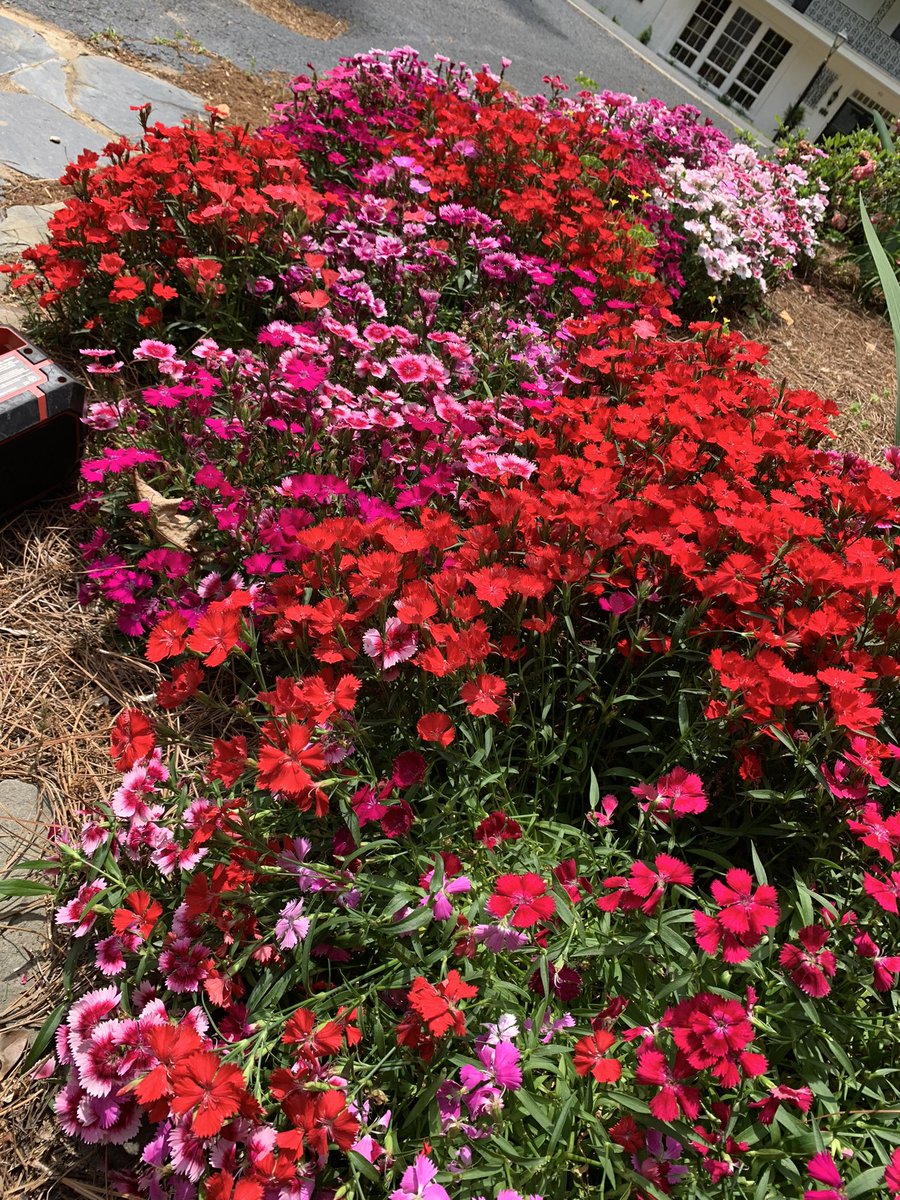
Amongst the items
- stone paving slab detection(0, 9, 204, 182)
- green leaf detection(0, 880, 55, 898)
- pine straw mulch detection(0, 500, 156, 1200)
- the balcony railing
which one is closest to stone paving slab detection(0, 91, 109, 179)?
stone paving slab detection(0, 9, 204, 182)

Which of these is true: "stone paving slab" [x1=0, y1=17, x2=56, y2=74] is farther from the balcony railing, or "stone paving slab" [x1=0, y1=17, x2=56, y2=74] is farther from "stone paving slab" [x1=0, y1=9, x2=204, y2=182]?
the balcony railing

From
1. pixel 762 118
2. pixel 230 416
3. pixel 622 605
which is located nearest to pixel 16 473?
pixel 230 416

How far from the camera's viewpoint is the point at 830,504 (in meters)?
2.27

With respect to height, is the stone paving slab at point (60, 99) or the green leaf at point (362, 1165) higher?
the green leaf at point (362, 1165)

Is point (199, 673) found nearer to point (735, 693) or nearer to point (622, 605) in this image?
point (622, 605)

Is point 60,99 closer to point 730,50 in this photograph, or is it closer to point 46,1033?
point 46,1033

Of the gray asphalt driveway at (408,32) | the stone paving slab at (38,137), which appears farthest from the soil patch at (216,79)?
the stone paving slab at (38,137)

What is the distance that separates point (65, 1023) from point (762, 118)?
2833 centimetres

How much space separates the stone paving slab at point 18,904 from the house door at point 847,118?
2797 cm

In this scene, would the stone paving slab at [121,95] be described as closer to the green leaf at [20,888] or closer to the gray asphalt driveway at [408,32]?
the gray asphalt driveway at [408,32]

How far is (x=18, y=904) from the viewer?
1.67 m

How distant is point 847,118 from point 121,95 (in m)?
26.0

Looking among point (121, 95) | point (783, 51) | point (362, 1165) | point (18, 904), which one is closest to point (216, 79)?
point (121, 95)

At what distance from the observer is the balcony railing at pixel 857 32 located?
22.3 m
